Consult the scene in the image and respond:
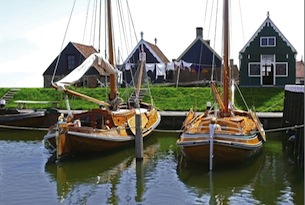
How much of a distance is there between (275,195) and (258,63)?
89.8 ft

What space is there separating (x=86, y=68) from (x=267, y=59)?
23.8 m

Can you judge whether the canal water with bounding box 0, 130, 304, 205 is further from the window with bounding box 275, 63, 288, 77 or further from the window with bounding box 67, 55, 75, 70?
the window with bounding box 67, 55, 75, 70

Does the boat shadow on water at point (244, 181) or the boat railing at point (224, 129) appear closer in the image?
the boat shadow on water at point (244, 181)

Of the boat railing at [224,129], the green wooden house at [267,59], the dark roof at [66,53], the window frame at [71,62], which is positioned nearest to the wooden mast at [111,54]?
the boat railing at [224,129]

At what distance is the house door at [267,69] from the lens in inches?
1564

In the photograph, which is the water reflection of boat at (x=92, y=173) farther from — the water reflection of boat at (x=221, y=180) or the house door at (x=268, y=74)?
the house door at (x=268, y=74)

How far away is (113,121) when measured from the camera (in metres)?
21.0

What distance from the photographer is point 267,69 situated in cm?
4006

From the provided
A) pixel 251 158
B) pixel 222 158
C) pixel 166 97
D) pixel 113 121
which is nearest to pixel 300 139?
pixel 251 158

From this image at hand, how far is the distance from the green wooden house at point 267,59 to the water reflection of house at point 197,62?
4.02m

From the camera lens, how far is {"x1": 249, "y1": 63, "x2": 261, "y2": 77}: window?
4009 cm

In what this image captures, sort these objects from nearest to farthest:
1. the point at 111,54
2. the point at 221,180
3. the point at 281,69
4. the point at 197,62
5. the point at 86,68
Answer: the point at 221,180 < the point at 86,68 < the point at 111,54 < the point at 281,69 < the point at 197,62

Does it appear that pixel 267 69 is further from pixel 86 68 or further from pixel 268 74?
pixel 86 68

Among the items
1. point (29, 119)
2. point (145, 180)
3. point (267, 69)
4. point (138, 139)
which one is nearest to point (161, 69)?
point (267, 69)
